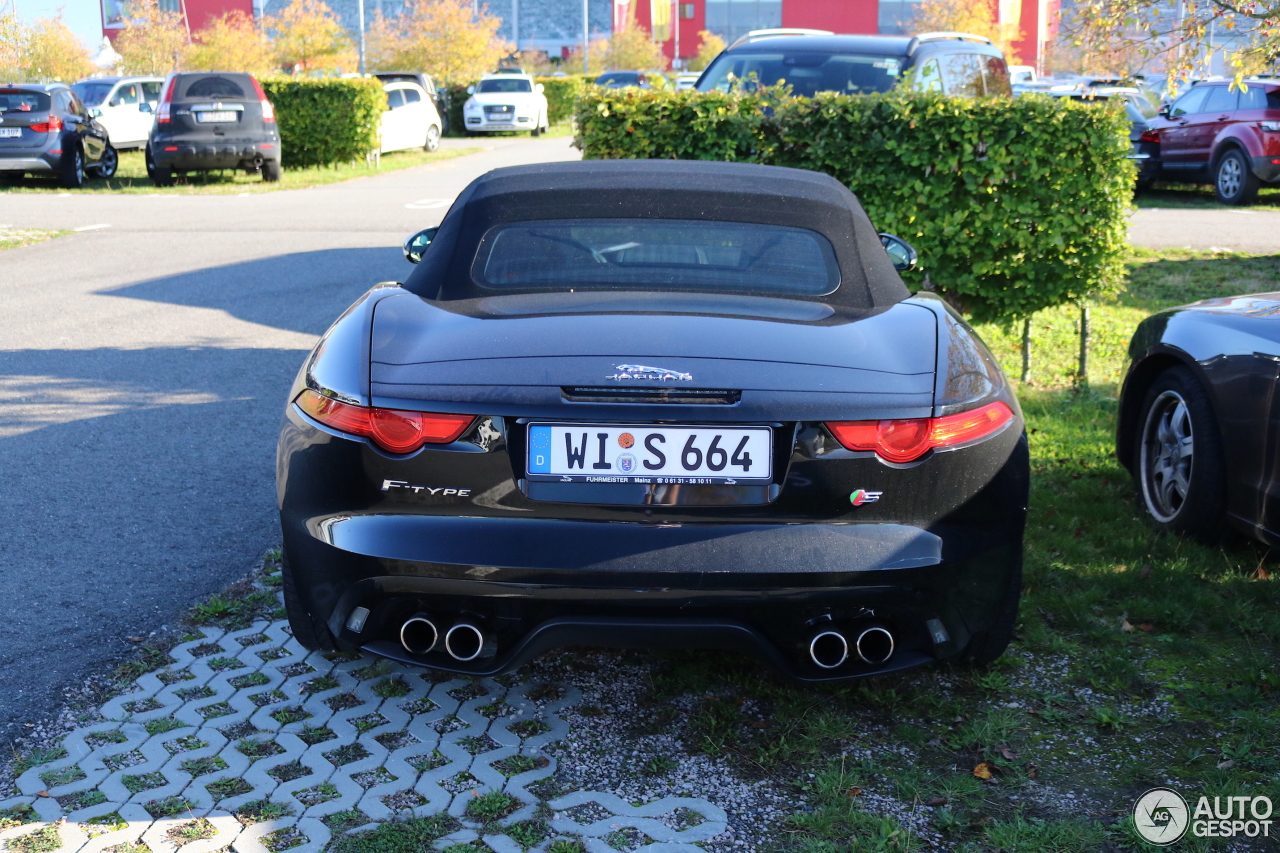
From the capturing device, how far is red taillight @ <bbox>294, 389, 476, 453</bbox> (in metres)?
2.84

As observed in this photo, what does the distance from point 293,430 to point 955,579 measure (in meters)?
1.71

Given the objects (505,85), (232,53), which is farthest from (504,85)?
(232,53)

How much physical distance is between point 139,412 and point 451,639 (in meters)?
4.11

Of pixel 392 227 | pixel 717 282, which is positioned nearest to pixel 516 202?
pixel 717 282

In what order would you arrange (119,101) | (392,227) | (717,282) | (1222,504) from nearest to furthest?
(717,282), (1222,504), (392,227), (119,101)

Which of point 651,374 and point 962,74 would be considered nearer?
point 651,374

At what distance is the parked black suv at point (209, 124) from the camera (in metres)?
19.1

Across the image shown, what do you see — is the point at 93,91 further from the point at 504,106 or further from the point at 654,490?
the point at 654,490

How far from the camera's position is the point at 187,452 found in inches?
224

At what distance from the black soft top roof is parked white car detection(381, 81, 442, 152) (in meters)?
23.0

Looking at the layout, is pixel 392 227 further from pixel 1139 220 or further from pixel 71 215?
pixel 1139 220

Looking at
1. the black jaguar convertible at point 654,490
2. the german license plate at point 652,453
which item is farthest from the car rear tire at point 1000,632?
the german license plate at point 652,453

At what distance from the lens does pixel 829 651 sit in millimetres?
2953

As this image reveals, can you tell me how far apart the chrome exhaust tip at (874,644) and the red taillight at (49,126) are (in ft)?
65.5
